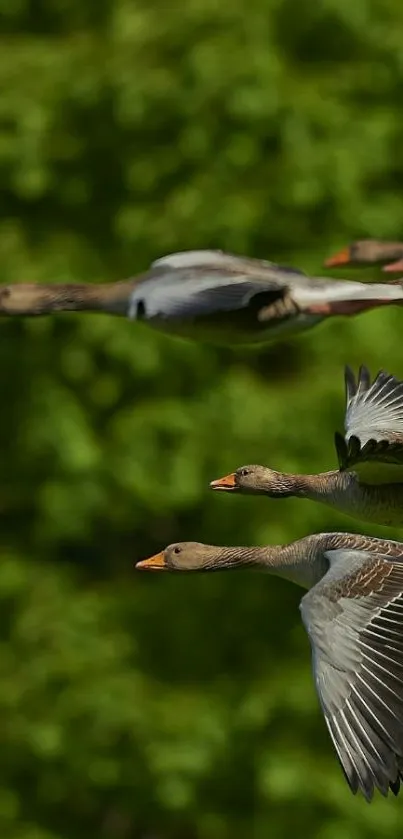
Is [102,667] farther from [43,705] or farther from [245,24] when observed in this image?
[245,24]

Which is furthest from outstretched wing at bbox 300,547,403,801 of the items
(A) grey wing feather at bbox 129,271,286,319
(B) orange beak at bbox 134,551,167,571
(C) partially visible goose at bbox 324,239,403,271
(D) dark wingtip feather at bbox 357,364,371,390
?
(C) partially visible goose at bbox 324,239,403,271

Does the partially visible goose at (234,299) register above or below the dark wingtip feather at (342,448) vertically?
above

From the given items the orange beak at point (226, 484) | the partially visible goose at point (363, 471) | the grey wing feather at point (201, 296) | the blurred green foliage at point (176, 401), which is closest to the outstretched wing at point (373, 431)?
the partially visible goose at point (363, 471)

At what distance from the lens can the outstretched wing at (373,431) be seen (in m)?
6.91

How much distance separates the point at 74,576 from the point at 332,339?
8.05 feet

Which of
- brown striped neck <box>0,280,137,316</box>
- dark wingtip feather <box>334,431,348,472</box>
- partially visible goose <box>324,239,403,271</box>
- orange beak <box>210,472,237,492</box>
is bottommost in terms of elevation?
orange beak <box>210,472,237,492</box>

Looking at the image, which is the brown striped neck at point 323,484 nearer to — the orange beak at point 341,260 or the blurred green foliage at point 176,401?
the orange beak at point 341,260

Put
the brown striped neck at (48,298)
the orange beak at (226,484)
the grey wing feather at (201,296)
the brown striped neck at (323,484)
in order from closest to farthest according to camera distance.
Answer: the brown striped neck at (323,484), the orange beak at (226,484), the grey wing feather at (201,296), the brown striped neck at (48,298)

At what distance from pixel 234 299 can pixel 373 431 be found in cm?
139

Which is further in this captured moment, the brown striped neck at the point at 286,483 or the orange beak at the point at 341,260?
the orange beak at the point at 341,260

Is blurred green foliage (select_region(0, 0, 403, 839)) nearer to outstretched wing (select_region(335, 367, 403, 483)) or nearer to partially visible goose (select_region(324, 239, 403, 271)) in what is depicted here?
partially visible goose (select_region(324, 239, 403, 271))

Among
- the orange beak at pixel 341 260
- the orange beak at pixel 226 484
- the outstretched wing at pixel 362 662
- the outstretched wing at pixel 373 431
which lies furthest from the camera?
the orange beak at pixel 341 260

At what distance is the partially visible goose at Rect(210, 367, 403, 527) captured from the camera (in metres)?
6.99

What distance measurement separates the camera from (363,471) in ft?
23.8
